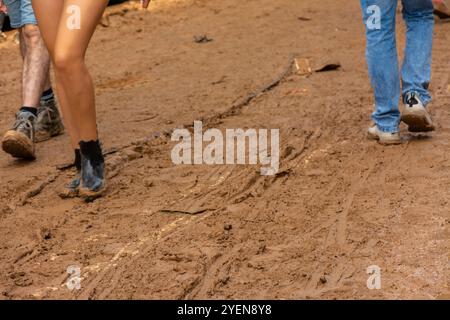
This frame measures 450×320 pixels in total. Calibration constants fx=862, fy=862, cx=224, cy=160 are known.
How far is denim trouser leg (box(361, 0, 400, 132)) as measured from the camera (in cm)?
510

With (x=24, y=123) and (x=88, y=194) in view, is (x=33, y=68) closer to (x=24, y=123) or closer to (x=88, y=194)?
(x=24, y=123)

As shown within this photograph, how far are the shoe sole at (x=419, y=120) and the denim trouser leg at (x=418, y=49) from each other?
14 cm

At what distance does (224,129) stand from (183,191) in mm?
1282

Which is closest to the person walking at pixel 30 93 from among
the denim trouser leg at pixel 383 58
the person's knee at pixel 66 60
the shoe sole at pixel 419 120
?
the person's knee at pixel 66 60

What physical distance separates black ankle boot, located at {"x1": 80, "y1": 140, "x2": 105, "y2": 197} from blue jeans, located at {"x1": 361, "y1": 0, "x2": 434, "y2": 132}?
1763mm

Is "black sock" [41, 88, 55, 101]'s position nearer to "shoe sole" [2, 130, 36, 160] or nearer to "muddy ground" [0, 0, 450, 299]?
"muddy ground" [0, 0, 450, 299]

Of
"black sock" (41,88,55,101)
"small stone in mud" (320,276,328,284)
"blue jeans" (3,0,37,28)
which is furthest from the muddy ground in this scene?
"blue jeans" (3,0,37,28)

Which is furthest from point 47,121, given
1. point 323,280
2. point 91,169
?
point 323,280

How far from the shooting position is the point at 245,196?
4.57 m

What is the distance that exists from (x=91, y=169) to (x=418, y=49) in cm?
215

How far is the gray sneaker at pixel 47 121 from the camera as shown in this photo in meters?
5.99

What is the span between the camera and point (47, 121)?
6.02 metres

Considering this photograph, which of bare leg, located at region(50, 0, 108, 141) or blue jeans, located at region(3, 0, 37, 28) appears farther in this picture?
blue jeans, located at region(3, 0, 37, 28)

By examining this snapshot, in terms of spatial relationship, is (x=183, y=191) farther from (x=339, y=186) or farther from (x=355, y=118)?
(x=355, y=118)
